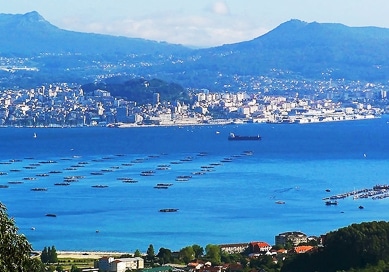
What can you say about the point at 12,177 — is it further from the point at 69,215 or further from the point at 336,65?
the point at 336,65

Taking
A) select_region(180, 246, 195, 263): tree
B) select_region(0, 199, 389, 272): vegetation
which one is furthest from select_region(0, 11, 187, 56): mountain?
select_region(0, 199, 389, 272): vegetation

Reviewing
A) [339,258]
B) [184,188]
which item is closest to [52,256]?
[339,258]

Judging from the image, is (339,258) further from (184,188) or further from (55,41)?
(55,41)

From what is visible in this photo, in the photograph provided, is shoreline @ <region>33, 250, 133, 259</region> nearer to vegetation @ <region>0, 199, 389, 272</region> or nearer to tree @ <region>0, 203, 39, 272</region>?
vegetation @ <region>0, 199, 389, 272</region>

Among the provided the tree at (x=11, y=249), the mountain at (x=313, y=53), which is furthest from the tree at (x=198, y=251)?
the mountain at (x=313, y=53)

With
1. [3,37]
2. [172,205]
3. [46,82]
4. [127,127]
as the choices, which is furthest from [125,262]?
[3,37]

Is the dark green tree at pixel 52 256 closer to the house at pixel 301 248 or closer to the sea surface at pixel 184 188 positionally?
the sea surface at pixel 184 188
